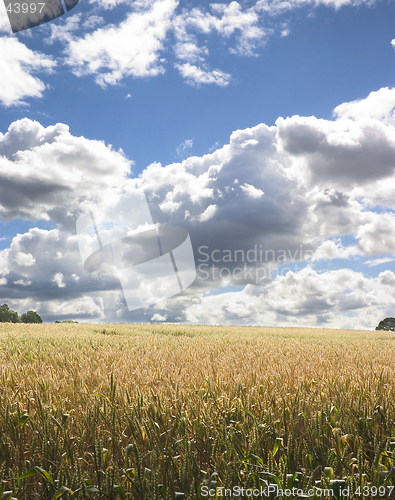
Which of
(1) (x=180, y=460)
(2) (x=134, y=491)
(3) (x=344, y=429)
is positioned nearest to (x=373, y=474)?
(3) (x=344, y=429)

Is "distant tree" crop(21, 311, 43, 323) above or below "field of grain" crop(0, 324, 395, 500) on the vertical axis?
below

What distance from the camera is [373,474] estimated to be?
2.23 metres

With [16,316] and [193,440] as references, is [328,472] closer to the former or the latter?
[193,440]

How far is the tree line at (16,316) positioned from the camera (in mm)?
39669

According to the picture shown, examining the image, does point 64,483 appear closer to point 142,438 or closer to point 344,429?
point 142,438

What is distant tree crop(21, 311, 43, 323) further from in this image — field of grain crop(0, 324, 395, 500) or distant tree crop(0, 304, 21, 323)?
field of grain crop(0, 324, 395, 500)

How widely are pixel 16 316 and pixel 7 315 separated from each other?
1.32 metres

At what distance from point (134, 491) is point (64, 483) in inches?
18.8

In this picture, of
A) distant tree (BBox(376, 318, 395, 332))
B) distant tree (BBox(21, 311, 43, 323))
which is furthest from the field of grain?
distant tree (BBox(376, 318, 395, 332))

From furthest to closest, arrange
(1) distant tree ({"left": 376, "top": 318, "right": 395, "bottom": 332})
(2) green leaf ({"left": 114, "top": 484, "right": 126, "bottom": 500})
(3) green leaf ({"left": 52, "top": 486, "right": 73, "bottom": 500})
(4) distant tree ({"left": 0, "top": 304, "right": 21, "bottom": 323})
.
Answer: (1) distant tree ({"left": 376, "top": 318, "right": 395, "bottom": 332})
(4) distant tree ({"left": 0, "top": 304, "right": 21, "bottom": 323})
(2) green leaf ({"left": 114, "top": 484, "right": 126, "bottom": 500})
(3) green leaf ({"left": 52, "top": 486, "right": 73, "bottom": 500})

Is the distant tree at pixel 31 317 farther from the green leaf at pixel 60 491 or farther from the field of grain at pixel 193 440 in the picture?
the green leaf at pixel 60 491

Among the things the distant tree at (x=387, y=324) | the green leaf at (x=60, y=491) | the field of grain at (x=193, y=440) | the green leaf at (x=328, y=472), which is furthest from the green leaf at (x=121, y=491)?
the distant tree at (x=387, y=324)

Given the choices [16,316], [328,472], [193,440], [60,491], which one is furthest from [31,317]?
[328,472]

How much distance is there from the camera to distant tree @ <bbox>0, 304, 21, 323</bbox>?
129 feet
